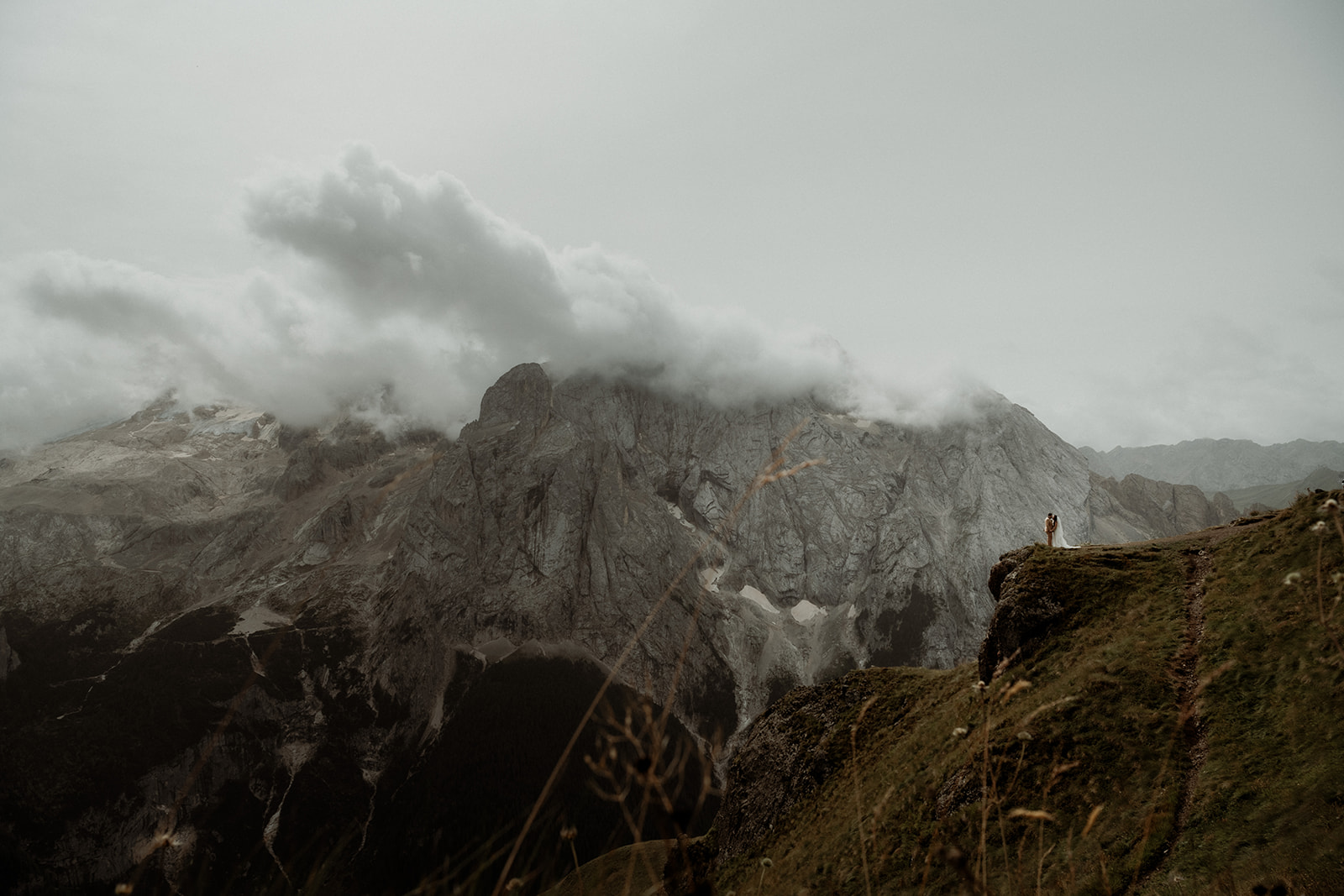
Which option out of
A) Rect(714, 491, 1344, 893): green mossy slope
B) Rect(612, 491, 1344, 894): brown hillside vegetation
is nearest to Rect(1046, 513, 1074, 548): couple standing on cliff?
Rect(714, 491, 1344, 893): green mossy slope

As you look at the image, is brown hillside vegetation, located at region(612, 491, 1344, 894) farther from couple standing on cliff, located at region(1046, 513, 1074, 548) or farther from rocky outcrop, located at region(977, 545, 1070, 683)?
couple standing on cliff, located at region(1046, 513, 1074, 548)

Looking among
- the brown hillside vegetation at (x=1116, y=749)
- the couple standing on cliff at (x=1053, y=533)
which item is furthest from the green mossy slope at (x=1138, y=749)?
the couple standing on cliff at (x=1053, y=533)

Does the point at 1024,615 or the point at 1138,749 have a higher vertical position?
the point at 1024,615

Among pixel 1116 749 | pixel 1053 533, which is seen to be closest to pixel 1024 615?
pixel 1053 533

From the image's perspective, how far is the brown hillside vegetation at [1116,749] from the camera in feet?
41.7

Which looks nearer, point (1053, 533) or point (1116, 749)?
point (1116, 749)

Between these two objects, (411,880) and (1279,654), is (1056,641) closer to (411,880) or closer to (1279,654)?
(1279,654)

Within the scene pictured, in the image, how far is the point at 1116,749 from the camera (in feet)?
71.1

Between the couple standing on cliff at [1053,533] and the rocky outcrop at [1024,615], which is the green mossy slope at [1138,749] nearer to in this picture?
the rocky outcrop at [1024,615]

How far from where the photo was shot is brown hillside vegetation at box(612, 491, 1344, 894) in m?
12.7

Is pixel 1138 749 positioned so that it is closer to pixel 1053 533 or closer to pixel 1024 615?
pixel 1024 615

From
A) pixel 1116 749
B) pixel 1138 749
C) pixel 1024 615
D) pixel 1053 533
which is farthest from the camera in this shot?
pixel 1053 533

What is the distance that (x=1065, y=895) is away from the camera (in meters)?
15.5

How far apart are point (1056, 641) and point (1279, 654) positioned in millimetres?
12364
